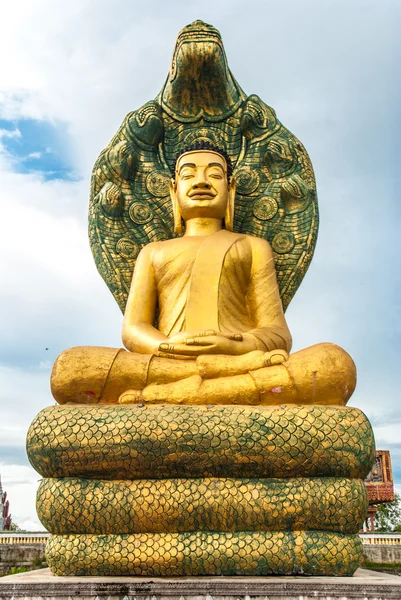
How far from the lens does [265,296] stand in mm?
5617

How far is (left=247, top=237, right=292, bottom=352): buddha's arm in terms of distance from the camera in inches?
212

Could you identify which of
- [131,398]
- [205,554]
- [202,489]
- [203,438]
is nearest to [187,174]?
[131,398]

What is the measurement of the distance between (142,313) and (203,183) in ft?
4.73

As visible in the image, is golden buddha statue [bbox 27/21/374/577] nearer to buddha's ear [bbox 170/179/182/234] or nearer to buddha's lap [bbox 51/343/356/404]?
buddha's lap [bbox 51/343/356/404]

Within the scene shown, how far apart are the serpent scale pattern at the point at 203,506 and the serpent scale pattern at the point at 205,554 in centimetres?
6

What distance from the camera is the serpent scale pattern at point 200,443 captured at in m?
3.90

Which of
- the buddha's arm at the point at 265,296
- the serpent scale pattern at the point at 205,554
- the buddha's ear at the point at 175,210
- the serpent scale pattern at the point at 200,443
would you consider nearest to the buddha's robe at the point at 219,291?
the buddha's arm at the point at 265,296

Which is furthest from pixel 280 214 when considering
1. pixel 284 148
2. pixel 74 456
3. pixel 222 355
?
pixel 74 456

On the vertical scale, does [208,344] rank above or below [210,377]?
above

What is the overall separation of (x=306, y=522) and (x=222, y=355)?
1.39 m

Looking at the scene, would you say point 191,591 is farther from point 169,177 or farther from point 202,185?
point 169,177

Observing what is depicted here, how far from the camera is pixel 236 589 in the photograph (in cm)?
291

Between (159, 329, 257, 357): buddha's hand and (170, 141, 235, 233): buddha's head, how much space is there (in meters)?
1.60

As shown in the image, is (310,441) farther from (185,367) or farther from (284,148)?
(284,148)
